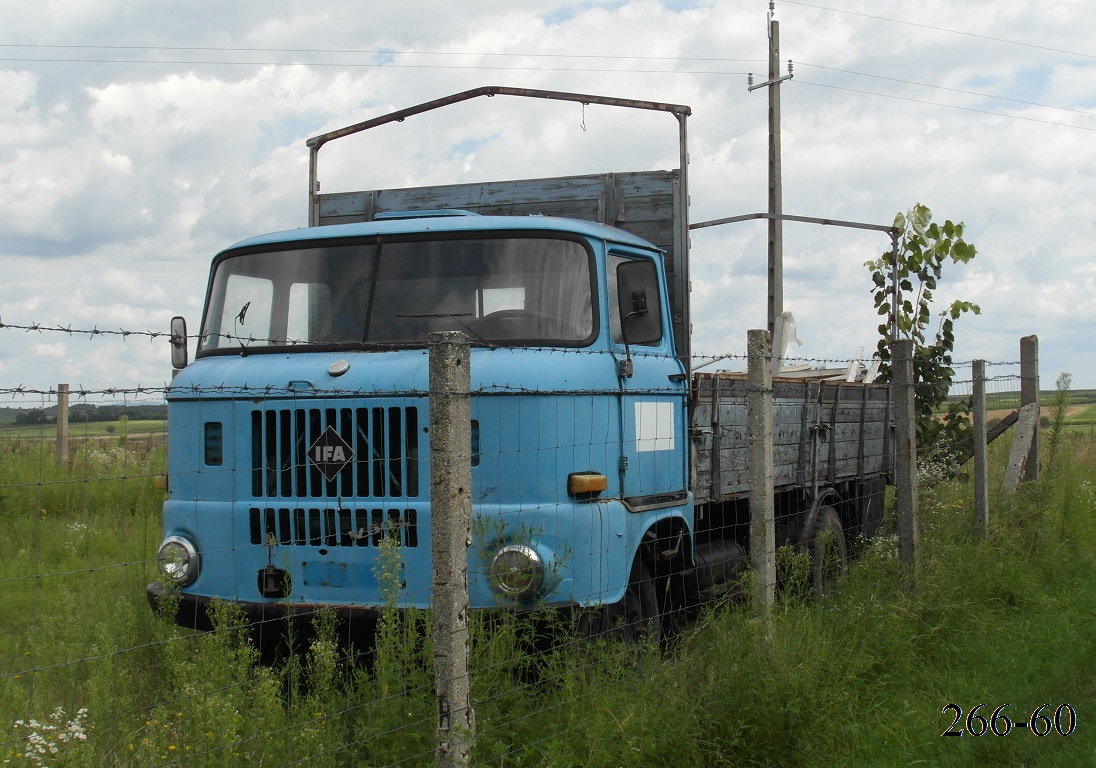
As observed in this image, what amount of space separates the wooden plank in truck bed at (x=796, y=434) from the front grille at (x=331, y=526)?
2.26m

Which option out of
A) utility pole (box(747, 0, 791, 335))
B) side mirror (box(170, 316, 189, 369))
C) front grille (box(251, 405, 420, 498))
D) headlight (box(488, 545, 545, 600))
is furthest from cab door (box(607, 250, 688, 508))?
utility pole (box(747, 0, 791, 335))

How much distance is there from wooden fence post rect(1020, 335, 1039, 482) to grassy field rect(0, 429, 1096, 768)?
337 centimetres

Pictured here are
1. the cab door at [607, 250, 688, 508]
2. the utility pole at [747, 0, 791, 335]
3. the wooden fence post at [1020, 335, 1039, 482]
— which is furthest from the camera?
the utility pole at [747, 0, 791, 335]

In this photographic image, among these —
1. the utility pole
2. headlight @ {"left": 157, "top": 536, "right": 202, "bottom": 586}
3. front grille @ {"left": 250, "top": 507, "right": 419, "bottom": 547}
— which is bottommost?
headlight @ {"left": 157, "top": 536, "right": 202, "bottom": 586}

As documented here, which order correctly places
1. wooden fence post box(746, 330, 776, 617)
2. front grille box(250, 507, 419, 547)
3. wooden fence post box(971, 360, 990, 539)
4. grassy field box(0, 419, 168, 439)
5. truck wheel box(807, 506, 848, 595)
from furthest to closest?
wooden fence post box(971, 360, 990, 539) → truck wheel box(807, 506, 848, 595) → wooden fence post box(746, 330, 776, 617) → front grille box(250, 507, 419, 547) → grassy field box(0, 419, 168, 439)

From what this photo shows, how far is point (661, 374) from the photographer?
6652 mm

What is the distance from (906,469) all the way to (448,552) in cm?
488

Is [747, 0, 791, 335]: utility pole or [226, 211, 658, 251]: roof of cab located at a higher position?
[747, 0, 791, 335]: utility pole

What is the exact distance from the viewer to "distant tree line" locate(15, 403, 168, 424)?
4.02 m

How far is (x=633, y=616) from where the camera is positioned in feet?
19.8

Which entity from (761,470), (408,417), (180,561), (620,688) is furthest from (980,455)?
(180,561)

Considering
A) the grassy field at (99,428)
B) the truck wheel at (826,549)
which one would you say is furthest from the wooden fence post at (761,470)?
the grassy field at (99,428)

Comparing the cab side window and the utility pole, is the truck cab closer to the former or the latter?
the cab side window

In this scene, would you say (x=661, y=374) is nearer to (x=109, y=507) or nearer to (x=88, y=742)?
(x=88, y=742)
